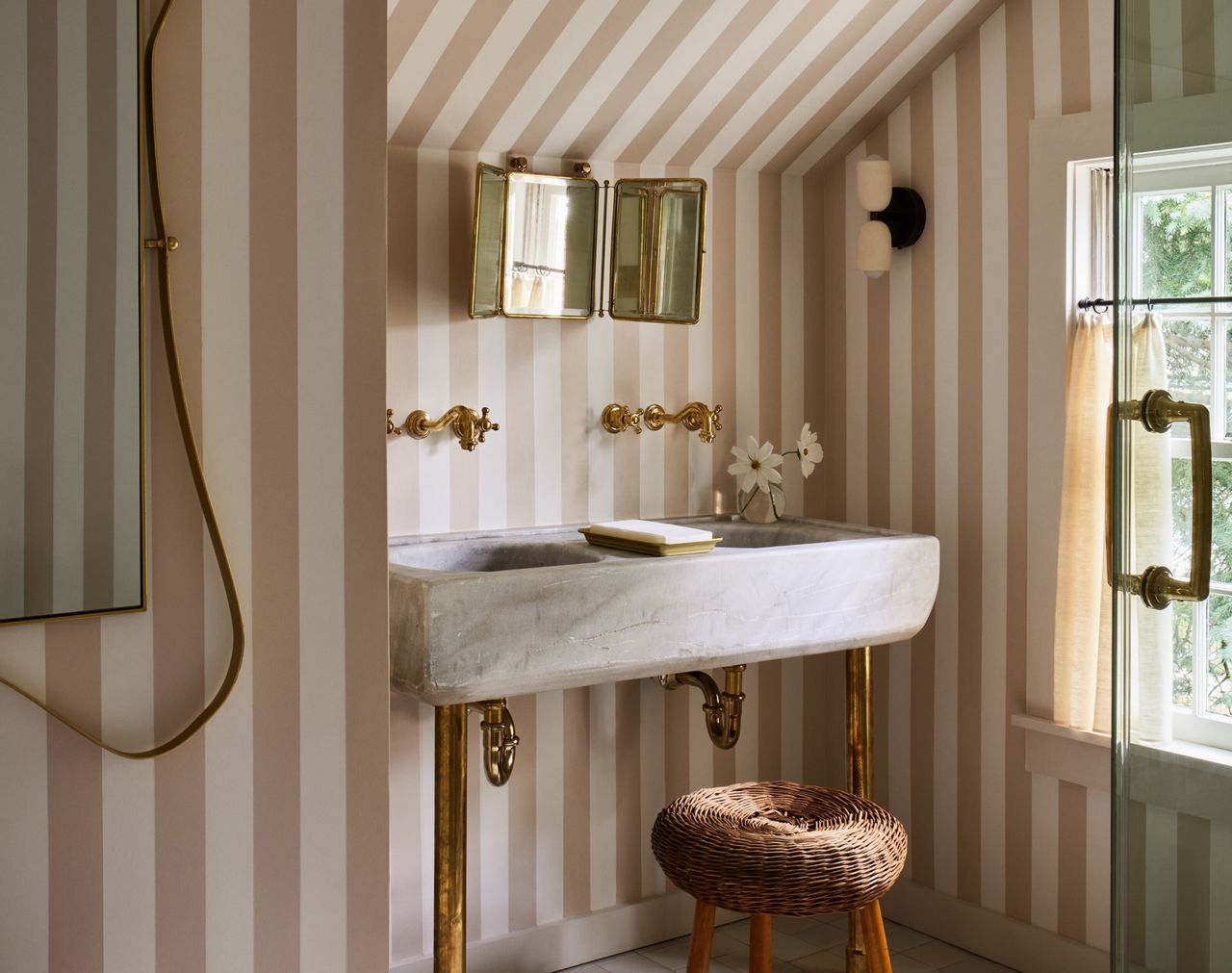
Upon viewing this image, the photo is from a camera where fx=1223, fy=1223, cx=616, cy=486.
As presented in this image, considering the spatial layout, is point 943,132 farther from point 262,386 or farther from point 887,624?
point 262,386

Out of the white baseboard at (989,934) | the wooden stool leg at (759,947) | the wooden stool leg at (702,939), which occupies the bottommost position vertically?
the white baseboard at (989,934)

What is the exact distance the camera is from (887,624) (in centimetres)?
262

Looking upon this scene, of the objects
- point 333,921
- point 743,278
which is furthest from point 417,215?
point 333,921

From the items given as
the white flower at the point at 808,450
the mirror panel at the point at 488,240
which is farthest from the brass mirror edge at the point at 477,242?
the white flower at the point at 808,450

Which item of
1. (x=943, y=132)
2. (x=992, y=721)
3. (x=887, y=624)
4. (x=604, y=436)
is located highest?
(x=943, y=132)

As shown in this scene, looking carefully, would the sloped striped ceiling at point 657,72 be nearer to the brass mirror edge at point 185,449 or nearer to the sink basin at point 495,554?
the sink basin at point 495,554

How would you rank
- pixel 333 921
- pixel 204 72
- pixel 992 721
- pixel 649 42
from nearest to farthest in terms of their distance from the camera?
pixel 204 72 → pixel 333 921 → pixel 649 42 → pixel 992 721

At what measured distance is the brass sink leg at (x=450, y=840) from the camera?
2.21 metres

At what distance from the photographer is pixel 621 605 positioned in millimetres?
2215

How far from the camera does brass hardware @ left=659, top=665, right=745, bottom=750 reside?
276cm

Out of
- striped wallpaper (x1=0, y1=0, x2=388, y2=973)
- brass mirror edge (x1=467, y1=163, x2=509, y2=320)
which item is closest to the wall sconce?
brass mirror edge (x1=467, y1=163, x2=509, y2=320)

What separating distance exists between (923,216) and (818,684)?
124 centimetres

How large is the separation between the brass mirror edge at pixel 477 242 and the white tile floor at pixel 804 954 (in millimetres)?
1525

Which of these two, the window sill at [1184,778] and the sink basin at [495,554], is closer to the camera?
the window sill at [1184,778]
